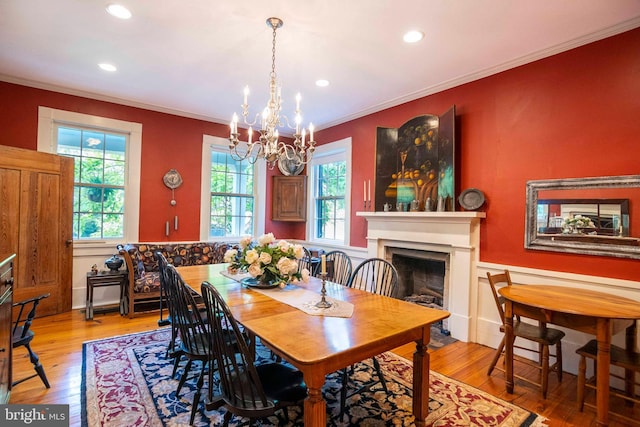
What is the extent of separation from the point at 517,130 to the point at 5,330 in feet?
14.0

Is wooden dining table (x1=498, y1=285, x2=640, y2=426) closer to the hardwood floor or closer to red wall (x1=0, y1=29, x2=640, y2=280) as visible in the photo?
the hardwood floor

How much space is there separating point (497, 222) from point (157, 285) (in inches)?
156

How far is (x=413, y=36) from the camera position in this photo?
2.62 m

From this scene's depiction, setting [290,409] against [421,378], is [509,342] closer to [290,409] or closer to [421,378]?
[421,378]

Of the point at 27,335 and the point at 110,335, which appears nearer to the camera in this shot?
the point at 27,335

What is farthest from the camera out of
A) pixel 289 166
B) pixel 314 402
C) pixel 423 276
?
pixel 289 166

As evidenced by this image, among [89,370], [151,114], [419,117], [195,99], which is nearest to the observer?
[89,370]

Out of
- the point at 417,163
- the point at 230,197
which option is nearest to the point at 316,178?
the point at 230,197

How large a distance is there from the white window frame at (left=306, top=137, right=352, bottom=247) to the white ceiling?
110 centimetres

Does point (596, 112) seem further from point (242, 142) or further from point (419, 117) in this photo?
point (242, 142)

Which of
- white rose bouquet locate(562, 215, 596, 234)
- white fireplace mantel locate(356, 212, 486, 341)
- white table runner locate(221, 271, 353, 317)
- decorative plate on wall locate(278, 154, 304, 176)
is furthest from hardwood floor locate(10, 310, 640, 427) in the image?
decorative plate on wall locate(278, 154, 304, 176)

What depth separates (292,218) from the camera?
5602 millimetres

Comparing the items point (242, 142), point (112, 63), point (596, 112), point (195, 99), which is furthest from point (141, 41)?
point (596, 112)

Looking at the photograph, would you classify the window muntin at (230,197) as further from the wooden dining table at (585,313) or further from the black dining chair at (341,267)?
the wooden dining table at (585,313)
